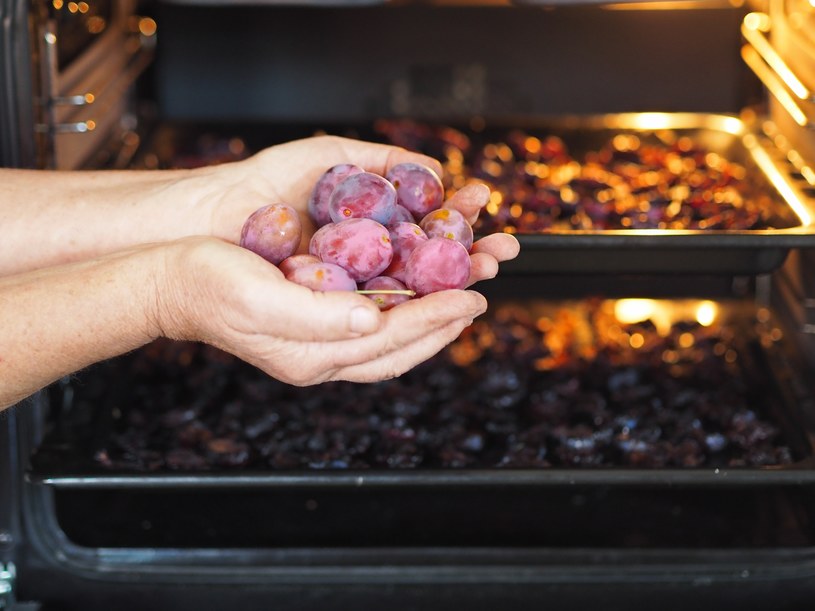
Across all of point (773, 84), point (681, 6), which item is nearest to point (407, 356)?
point (773, 84)

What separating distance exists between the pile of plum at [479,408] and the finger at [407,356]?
41 cm

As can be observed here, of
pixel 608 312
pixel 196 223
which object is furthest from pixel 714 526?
pixel 196 223

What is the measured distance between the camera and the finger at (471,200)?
5.15 ft

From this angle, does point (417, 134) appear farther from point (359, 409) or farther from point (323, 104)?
point (359, 409)

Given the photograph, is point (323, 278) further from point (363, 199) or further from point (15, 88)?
point (15, 88)

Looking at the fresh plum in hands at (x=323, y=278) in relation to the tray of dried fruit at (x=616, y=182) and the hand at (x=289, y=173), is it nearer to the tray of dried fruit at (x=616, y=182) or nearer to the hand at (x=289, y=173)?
the hand at (x=289, y=173)

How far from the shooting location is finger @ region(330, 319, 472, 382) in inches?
53.0

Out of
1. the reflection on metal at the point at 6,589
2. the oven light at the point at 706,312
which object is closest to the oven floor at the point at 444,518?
the reflection on metal at the point at 6,589

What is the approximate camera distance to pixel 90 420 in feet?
6.27

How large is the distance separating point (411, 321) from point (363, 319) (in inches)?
3.3

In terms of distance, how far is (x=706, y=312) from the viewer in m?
2.46

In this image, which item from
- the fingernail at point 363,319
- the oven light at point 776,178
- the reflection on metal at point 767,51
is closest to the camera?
the fingernail at point 363,319

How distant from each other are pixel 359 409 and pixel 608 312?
78cm

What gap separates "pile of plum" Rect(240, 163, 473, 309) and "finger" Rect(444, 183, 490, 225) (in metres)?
0.03
